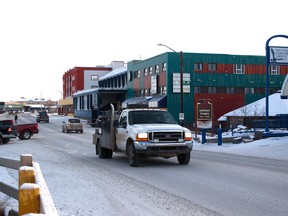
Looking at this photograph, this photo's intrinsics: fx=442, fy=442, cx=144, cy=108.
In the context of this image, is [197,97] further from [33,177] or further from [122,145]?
[33,177]

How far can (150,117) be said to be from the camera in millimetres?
16156

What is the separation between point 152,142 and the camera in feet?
47.5

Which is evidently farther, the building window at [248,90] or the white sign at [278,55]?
the building window at [248,90]

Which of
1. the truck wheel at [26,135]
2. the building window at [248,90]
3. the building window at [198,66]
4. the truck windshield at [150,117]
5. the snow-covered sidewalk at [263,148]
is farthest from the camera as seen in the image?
the building window at [248,90]

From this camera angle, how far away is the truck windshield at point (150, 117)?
1598 cm

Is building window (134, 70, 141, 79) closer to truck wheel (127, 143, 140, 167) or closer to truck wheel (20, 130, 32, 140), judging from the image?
truck wheel (20, 130, 32, 140)

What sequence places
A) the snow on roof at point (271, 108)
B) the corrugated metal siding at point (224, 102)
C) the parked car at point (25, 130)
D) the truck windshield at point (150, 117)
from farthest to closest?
the corrugated metal siding at point (224, 102) < the snow on roof at point (271, 108) < the parked car at point (25, 130) < the truck windshield at point (150, 117)

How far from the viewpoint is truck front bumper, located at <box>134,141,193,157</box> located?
14.4 m

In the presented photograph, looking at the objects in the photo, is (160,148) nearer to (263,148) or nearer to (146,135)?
(146,135)

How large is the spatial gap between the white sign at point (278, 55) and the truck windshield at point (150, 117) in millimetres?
12933

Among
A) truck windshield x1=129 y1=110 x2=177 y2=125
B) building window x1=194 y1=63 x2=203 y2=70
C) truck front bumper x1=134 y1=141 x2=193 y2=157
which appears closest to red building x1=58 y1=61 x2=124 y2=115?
building window x1=194 y1=63 x2=203 y2=70

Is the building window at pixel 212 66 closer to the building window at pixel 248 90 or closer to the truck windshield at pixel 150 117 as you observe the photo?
the building window at pixel 248 90


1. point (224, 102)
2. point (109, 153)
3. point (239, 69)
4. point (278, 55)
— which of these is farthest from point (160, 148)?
point (239, 69)

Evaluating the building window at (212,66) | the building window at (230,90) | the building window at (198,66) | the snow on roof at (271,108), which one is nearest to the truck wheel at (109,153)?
the snow on roof at (271,108)
